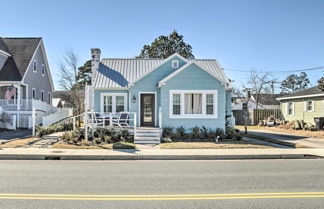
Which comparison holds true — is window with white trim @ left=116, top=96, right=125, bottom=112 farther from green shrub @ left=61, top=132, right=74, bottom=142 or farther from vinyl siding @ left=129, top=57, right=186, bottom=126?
green shrub @ left=61, top=132, right=74, bottom=142

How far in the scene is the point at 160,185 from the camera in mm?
6176

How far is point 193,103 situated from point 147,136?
3867 mm

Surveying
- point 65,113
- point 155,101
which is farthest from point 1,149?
point 65,113

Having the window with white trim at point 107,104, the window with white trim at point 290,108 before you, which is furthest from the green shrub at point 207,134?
the window with white trim at point 290,108

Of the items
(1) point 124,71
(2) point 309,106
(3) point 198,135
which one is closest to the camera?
(3) point 198,135

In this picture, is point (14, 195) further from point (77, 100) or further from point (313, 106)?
point (77, 100)

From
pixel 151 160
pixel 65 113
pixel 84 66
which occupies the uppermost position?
pixel 84 66

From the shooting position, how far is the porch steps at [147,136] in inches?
548

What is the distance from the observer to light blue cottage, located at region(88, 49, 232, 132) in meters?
15.6

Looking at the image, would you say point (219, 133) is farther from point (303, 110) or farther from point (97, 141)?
point (303, 110)

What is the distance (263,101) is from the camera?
54031 millimetres

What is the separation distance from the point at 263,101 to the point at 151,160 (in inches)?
1955

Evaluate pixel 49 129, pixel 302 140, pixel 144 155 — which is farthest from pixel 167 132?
pixel 302 140

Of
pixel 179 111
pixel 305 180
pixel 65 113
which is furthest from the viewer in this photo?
pixel 65 113
